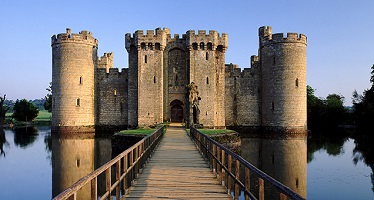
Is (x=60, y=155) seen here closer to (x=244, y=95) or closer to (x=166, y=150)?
Result: (x=166, y=150)

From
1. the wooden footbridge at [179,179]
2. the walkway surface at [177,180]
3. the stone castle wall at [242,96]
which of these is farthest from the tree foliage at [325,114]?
the walkway surface at [177,180]

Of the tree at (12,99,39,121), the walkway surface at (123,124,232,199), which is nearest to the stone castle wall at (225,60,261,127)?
the walkway surface at (123,124,232,199)

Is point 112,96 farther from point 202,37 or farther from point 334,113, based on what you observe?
point 334,113

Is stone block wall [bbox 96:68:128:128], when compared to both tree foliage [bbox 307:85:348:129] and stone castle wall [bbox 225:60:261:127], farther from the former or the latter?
tree foliage [bbox 307:85:348:129]

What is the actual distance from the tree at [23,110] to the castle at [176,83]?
2759 cm

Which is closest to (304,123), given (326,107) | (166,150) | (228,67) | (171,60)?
(228,67)

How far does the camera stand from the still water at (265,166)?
12.9 m

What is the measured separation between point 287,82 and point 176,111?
11675 mm

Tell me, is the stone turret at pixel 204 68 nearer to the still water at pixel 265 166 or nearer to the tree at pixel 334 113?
the still water at pixel 265 166

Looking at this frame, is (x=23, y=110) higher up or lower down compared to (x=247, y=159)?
higher up

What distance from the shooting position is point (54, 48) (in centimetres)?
3353

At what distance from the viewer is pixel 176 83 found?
34969 mm

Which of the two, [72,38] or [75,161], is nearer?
[75,161]

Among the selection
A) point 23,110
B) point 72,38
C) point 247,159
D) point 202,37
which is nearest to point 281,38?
point 202,37
